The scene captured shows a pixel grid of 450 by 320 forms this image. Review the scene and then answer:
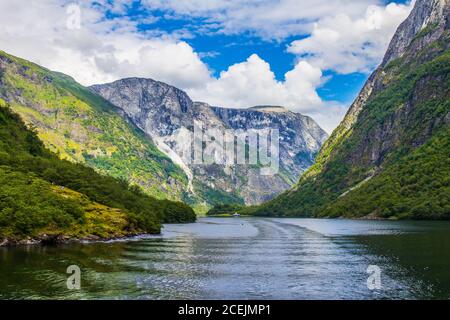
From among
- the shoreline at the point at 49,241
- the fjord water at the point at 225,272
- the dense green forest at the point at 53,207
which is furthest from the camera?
the dense green forest at the point at 53,207

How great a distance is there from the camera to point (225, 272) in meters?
89.4

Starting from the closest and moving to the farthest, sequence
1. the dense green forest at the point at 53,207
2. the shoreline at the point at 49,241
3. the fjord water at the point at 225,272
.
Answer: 1. the fjord water at the point at 225,272
2. the shoreline at the point at 49,241
3. the dense green forest at the point at 53,207

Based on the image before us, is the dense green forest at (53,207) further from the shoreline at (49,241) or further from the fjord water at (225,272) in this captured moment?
the fjord water at (225,272)

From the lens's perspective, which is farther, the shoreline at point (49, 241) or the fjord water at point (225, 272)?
the shoreline at point (49, 241)

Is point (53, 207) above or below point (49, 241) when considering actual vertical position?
above

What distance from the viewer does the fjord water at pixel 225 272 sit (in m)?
67.4

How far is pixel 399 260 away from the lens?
100188 millimetres

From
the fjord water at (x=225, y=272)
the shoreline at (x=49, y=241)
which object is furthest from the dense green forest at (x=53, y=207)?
the fjord water at (x=225, y=272)

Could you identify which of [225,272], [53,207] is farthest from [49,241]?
[225,272]

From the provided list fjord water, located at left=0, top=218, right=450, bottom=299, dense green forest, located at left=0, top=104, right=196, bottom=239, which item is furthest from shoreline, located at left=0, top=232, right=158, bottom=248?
fjord water, located at left=0, top=218, right=450, bottom=299

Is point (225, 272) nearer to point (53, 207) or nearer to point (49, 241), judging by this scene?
point (49, 241)

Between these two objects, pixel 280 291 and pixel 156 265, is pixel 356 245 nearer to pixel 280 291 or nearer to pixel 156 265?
pixel 156 265

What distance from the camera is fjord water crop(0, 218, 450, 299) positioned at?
2653 inches
